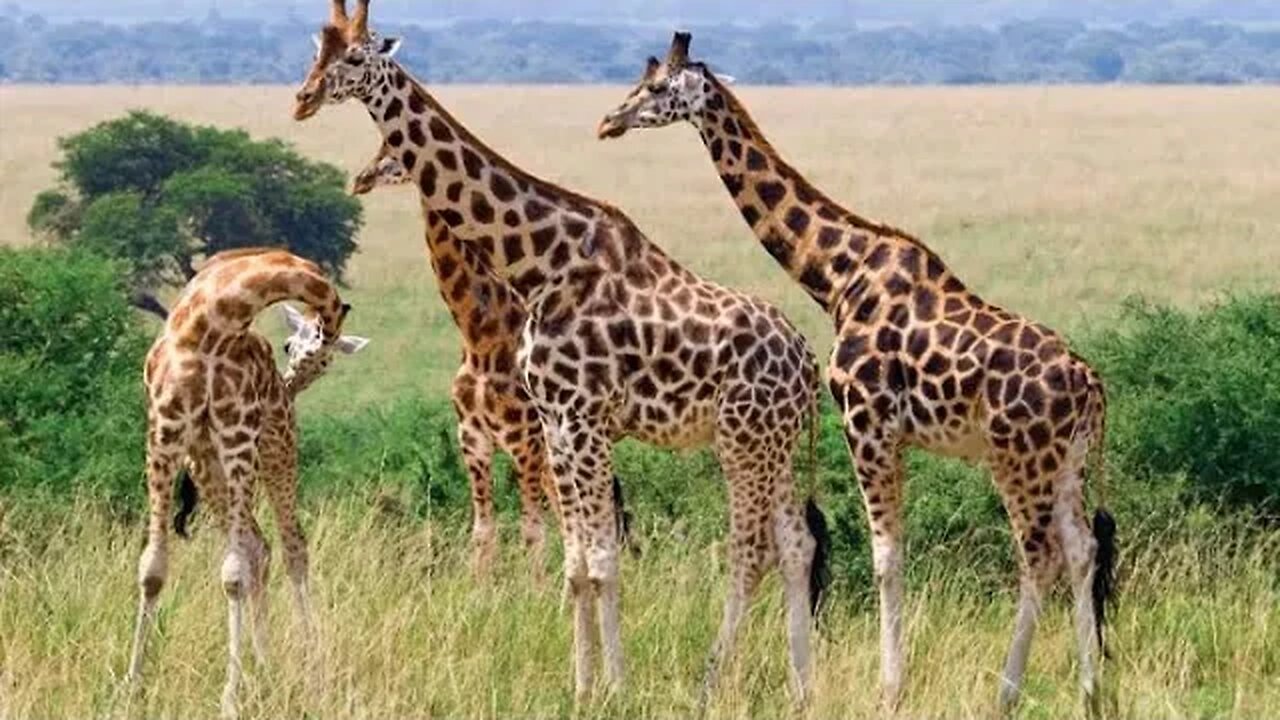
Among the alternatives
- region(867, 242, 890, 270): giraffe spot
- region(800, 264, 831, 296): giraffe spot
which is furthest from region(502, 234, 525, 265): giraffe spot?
region(867, 242, 890, 270): giraffe spot

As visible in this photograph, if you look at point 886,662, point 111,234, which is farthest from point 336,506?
point 111,234

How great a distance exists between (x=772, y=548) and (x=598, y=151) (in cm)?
4762

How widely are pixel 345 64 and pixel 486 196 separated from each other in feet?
1.78

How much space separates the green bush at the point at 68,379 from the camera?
35.2 ft

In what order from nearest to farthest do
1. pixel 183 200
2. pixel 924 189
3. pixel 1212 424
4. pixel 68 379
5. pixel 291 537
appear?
pixel 291 537
pixel 1212 424
pixel 68 379
pixel 183 200
pixel 924 189

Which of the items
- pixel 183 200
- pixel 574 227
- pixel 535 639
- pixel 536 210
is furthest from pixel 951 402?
pixel 183 200

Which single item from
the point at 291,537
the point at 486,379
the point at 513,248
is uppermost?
the point at 513,248

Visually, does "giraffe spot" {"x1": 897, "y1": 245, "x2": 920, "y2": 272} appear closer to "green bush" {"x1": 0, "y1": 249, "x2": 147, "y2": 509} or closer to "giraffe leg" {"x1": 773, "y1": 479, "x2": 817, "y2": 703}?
"giraffe leg" {"x1": 773, "y1": 479, "x2": 817, "y2": 703}

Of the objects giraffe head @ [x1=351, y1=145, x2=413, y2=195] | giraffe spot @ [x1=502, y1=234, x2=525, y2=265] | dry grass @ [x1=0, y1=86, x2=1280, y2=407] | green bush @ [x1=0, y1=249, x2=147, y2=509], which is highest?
giraffe spot @ [x1=502, y1=234, x2=525, y2=265]

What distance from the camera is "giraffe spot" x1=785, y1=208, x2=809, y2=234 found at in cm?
743

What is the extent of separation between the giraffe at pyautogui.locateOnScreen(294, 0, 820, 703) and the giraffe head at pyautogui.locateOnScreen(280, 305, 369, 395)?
0.78 metres

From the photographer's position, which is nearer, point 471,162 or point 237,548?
point 237,548

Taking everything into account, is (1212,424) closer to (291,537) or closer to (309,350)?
(309,350)

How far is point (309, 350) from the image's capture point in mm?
7957
